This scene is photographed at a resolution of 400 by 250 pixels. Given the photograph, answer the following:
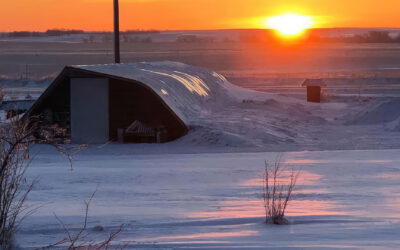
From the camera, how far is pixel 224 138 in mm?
21734

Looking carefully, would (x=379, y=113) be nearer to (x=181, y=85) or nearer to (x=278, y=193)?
(x=181, y=85)

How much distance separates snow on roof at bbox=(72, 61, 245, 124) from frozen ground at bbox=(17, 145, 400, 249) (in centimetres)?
477

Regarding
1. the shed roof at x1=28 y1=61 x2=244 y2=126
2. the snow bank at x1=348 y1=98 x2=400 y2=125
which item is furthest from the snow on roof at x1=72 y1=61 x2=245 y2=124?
the snow bank at x1=348 y1=98 x2=400 y2=125

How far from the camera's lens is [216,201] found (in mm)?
11898

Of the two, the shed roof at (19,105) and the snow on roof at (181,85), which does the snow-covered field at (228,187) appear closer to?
the snow on roof at (181,85)

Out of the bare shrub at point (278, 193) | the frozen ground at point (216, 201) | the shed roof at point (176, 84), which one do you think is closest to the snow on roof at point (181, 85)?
the shed roof at point (176, 84)

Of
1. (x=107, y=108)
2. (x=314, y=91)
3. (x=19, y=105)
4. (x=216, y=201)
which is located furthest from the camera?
(x=314, y=91)

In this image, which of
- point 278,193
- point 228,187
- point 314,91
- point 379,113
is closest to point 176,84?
point 379,113

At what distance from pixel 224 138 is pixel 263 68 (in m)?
54.4

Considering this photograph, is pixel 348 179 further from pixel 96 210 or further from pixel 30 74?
pixel 30 74

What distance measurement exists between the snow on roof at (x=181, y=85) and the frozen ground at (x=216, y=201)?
15.6 feet

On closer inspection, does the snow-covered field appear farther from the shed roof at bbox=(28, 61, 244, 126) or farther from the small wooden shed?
the small wooden shed

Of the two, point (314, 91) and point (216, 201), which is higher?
point (314, 91)

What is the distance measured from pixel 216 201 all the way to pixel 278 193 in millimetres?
962
